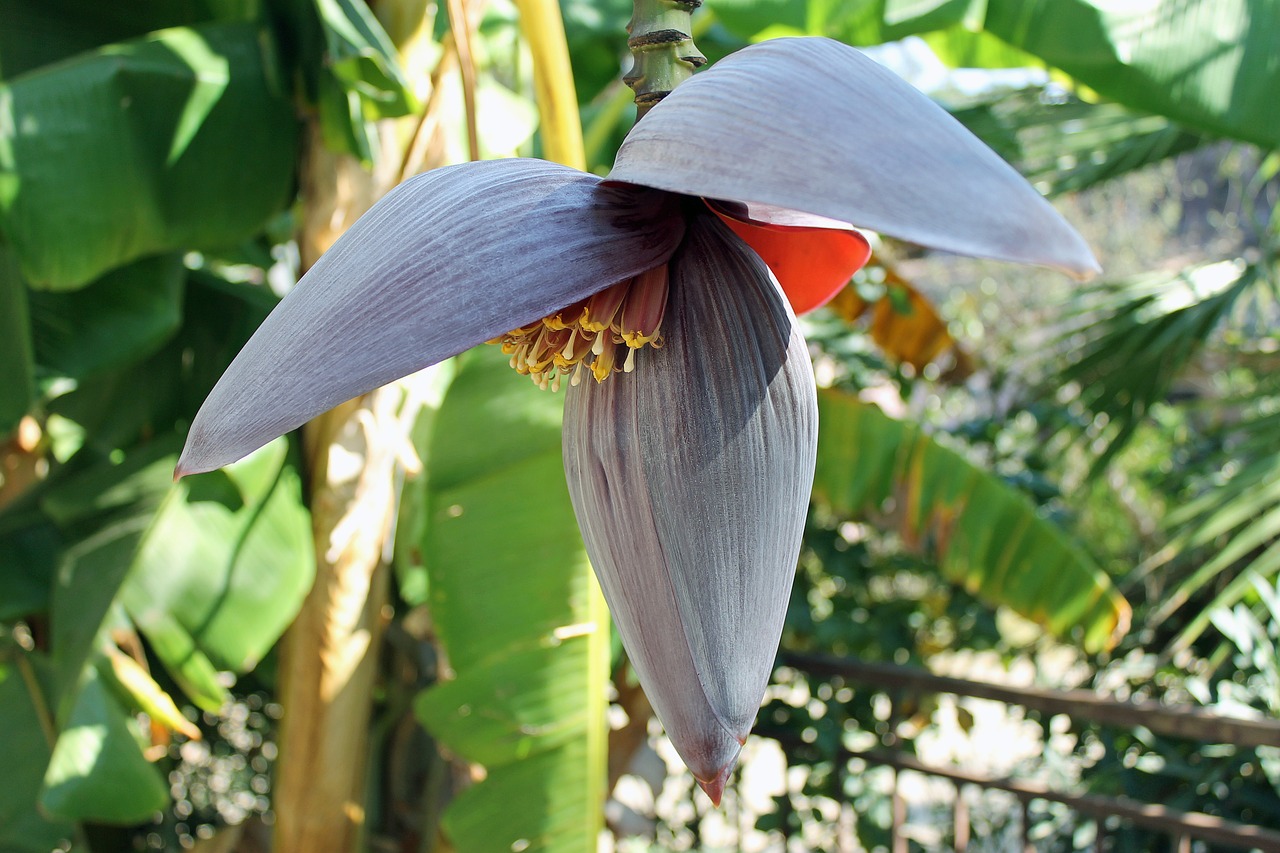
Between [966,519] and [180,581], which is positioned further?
[966,519]

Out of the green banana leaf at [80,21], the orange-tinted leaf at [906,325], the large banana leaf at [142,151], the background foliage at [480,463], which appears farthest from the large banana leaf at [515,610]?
the orange-tinted leaf at [906,325]

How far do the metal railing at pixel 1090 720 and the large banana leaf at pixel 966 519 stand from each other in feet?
0.35

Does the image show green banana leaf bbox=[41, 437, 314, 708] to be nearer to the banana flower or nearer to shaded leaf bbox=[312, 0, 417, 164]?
shaded leaf bbox=[312, 0, 417, 164]

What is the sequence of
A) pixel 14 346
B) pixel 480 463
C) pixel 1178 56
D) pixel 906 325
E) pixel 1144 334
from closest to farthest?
1. pixel 1178 56
2. pixel 480 463
3. pixel 14 346
4. pixel 1144 334
5. pixel 906 325

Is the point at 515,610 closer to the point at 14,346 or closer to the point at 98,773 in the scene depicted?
the point at 98,773

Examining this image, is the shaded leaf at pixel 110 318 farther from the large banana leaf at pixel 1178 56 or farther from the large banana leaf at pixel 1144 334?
the large banana leaf at pixel 1144 334

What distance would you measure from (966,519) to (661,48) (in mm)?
1250

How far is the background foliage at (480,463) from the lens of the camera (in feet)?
3.04

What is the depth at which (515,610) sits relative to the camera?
3.12 ft

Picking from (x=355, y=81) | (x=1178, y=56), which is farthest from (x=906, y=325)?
(x=355, y=81)

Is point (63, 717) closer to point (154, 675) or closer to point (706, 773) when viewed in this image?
point (154, 675)

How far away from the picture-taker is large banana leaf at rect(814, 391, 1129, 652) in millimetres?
1328

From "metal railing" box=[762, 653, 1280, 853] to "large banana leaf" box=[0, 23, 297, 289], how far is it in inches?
45.2

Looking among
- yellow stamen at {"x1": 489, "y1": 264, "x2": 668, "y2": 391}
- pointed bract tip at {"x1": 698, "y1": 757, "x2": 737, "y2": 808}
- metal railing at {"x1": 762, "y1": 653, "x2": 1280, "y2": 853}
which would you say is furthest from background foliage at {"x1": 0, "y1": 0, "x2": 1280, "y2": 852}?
pointed bract tip at {"x1": 698, "y1": 757, "x2": 737, "y2": 808}
